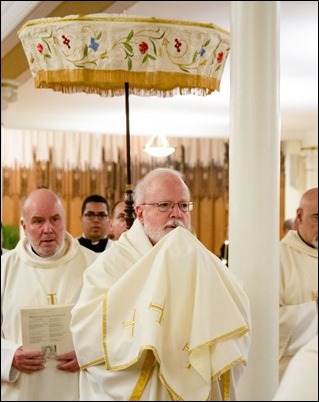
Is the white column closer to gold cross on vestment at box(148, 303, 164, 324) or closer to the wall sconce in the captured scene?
gold cross on vestment at box(148, 303, 164, 324)

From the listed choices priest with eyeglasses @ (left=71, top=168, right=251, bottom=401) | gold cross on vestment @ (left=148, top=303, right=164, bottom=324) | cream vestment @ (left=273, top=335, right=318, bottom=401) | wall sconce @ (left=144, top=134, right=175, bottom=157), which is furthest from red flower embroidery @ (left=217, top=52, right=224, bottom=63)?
wall sconce @ (left=144, top=134, right=175, bottom=157)

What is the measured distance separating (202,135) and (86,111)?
11.5 feet

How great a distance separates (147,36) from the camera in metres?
3.52

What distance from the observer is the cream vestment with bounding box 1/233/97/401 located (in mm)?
4273

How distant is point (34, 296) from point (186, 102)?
387 inches

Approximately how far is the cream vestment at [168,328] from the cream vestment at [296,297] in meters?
0.96

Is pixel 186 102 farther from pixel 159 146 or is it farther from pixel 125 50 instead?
pixel 125 50

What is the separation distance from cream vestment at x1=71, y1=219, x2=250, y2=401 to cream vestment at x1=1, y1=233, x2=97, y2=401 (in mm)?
1226

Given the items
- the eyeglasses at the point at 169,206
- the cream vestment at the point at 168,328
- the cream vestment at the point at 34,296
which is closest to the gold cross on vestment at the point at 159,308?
the cream vestment at the point at 168,328

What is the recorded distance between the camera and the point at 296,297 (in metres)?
4.11

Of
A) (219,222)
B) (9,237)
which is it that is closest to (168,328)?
(9,237)

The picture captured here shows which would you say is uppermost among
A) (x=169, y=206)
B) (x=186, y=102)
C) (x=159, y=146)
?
(x=186, y=102)

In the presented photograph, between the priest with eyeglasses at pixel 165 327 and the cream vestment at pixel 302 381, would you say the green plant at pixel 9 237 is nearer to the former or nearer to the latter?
the priest with eyeglasses at pixel 165 327

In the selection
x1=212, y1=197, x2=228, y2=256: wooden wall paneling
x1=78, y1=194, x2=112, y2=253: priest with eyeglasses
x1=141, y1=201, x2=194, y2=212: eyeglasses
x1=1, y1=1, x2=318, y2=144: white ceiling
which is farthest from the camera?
x1=212, y1=197, x2=228, y2=256: wooden wall paneling
